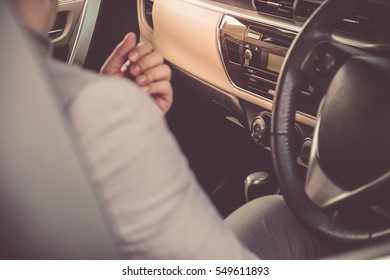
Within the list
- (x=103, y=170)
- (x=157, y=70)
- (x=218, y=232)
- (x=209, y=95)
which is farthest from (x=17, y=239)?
(x=209, y=95)

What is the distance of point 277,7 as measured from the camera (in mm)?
1281

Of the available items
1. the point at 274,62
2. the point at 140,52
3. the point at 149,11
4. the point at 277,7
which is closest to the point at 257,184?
the point at 274,62

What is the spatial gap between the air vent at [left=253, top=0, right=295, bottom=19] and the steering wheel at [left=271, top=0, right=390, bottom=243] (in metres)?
0.22

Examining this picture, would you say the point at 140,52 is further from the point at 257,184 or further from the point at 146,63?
the point at 257,184

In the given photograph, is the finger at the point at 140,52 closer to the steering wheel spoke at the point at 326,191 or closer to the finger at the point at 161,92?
the finger at the point at 161,92

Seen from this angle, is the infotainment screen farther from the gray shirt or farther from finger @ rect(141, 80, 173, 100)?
the gray shirt

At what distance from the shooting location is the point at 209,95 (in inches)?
67.6

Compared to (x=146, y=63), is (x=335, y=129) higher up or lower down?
lower down

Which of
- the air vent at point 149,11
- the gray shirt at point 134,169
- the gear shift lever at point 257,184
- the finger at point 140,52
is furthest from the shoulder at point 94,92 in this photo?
the air vent at point 149,11

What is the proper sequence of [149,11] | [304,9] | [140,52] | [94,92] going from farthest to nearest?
[149,11]
[304,9]
[140,52]
[94,92]

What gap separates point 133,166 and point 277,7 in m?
0.86

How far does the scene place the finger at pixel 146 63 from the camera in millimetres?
1002

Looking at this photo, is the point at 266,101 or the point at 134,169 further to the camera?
the point at 266,101
